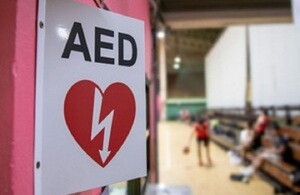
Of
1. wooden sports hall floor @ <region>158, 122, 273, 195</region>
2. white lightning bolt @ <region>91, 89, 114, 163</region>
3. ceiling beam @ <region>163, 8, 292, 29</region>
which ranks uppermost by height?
ceiling beam @ <region>163, 8, 292, 29</region>

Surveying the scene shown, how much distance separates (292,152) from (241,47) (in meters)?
4.64

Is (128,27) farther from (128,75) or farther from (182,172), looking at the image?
(182,172)

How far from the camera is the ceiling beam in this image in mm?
4024

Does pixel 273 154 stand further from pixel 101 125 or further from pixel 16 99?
pixel 16 99

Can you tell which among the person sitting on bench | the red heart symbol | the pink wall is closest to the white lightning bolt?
the red heart symbol

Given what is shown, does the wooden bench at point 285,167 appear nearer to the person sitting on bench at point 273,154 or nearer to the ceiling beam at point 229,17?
the person sitting on bench at point 273,154

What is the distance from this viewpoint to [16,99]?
23.2 inches

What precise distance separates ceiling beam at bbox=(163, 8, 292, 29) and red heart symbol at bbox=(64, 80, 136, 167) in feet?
11.4

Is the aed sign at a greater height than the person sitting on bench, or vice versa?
the aed sign

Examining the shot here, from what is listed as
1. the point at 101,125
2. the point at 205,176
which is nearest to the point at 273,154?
the point at 205,176

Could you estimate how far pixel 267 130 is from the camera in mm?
6430

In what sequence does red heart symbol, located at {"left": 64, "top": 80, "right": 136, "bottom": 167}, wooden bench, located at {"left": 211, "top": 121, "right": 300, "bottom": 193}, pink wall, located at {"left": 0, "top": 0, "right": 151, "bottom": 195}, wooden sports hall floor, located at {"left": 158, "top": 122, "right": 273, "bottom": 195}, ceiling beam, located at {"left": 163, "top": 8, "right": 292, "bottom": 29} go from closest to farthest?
pink wall, located at {"left": 0, "top": 0, "right": 151, "bottom": 195} → red heart symbol, located at {"left": 64, "top": 80, "right": 136, "bottom": 167} → ceiling beam, located at {"left": 163, "top": 8, "right": 292, "bottom": 29} → wooden bench, located at {"left": 211, "top": 121, "right": 300, "bottom": 193} → wooden sports hall floor, located at {"left": 158, "top": 122, "right": 273, "bottom": 195}

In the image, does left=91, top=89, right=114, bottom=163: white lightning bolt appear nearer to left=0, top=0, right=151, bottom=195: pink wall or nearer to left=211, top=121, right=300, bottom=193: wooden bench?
left=0, top=0, right=151, bottom=195: pink wall

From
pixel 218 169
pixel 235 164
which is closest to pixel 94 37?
pixel 218 169
